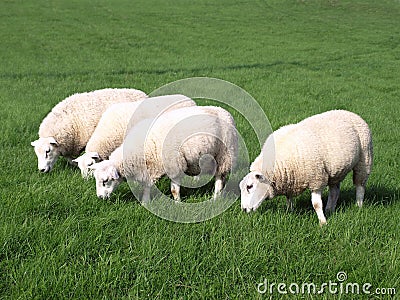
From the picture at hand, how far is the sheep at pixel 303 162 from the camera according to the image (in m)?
4.27

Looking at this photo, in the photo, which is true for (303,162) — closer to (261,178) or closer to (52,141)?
(261,178)

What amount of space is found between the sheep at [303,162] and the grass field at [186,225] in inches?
9.0

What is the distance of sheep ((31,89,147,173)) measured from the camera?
6.43 m

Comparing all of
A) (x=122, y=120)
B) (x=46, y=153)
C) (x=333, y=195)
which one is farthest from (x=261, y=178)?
(x=46, y=153)

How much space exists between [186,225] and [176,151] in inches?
42.0

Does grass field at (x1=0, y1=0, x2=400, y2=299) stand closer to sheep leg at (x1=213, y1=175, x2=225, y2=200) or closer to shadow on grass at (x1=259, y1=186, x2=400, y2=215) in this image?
shadow on grass at (x1=259, y1=186, x2=400, y2=215)

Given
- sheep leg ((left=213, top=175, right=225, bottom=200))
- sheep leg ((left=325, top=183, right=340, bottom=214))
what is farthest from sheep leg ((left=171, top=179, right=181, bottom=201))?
sheep leg ((left=325, top=183, right=340, bottom=214))

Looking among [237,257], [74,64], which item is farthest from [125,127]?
[74,64]

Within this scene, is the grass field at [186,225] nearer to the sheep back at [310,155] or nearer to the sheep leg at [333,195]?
the sheep leg at [333,195]

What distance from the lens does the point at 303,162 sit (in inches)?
171

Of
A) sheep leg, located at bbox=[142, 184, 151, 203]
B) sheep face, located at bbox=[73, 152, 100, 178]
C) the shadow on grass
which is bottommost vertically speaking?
the shadow on grass

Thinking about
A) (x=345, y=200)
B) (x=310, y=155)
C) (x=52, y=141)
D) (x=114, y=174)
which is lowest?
(x=345, y=200)

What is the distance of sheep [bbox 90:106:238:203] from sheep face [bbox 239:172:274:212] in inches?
20.7

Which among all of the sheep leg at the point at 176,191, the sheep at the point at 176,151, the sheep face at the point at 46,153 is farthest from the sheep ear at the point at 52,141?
the sheep leg at the point at 176,191
